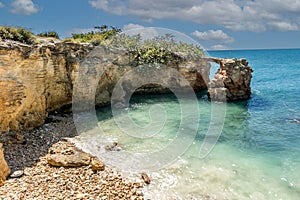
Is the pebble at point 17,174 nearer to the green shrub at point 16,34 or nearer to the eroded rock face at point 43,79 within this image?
the eroded rock face at point 43,79

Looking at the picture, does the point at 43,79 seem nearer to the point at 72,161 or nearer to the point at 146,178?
the point at 72,161

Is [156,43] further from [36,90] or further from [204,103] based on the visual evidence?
[36,90]

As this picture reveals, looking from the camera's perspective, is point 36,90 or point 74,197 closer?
point 74,197

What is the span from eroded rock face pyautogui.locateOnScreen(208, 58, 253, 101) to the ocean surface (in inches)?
102

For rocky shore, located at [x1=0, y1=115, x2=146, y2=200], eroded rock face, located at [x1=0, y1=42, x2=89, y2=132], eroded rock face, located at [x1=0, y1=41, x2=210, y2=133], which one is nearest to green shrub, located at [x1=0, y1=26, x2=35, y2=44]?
eroded rock face, located at [x1=0, y1=41, x2=210, y2=133]

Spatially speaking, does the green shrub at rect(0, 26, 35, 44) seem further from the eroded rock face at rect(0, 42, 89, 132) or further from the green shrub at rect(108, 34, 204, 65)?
the green shrub at rect(108, 34, 204, 65)

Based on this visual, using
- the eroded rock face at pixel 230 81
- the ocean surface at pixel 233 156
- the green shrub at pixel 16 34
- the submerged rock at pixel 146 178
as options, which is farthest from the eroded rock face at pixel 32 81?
the eroded rock face at pixel 230 81

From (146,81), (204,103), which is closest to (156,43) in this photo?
(146,81)

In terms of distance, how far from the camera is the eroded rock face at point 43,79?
427 inches

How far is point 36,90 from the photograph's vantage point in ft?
40.7

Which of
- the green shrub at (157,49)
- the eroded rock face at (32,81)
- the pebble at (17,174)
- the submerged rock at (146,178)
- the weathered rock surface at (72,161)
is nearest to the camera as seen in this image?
the pebble at (17,174)

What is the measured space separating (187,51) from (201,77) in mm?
3323

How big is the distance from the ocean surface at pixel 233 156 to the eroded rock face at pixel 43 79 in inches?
101

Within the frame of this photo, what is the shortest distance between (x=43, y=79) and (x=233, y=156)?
10587mm
